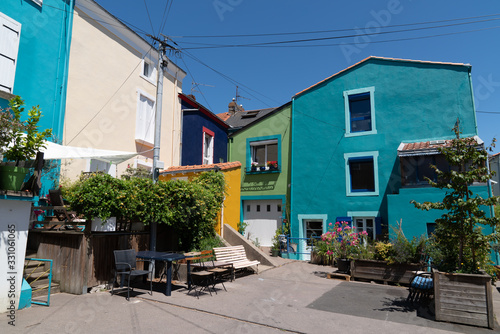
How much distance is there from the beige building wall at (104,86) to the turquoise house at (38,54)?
352 millimetres

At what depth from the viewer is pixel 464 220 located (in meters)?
5.97

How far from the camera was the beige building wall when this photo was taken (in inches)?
430

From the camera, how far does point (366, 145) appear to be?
14.2 meters

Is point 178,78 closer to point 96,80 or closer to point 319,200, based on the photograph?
point 96,80

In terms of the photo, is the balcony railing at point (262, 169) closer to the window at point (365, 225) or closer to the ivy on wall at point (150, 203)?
the window at point (365, 225)

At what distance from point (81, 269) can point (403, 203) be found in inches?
425

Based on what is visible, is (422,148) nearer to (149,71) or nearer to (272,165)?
(272,165)

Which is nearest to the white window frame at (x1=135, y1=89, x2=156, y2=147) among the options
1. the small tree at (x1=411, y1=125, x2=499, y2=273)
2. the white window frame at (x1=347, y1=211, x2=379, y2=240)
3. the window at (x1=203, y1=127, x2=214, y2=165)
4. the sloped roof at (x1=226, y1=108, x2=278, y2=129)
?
the window at (x1=203, y1=127, x2=214, y2=165)

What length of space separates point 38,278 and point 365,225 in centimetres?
1162

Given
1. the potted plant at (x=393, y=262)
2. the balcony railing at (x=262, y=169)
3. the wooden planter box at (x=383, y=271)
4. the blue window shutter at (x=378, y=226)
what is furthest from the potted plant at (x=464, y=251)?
the balcony railing at (x=262, y=169)

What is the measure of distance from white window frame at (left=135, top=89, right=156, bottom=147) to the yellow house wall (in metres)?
1.82

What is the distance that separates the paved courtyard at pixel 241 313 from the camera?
17.0ft

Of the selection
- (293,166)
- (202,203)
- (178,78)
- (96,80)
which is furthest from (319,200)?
(96,80)

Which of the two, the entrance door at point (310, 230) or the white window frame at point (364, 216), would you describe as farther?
the entrance door at point (310, 230)
